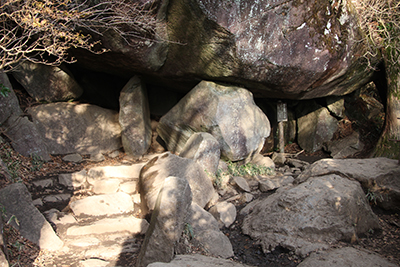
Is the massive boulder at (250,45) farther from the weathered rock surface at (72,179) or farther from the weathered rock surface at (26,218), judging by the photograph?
the weathered rock surface at (26,218)

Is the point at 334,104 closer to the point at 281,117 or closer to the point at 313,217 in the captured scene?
the point at 281,117

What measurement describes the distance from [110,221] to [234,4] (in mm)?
4238

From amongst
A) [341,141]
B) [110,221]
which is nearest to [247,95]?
[341,141]

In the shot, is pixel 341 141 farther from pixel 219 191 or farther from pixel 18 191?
pixel 18 191

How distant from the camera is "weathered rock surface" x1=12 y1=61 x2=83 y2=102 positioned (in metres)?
6.01

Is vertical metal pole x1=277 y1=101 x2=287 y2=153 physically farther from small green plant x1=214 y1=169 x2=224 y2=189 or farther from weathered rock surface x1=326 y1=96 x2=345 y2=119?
small green plant x1=214 y1=169 x2=224 y2=189

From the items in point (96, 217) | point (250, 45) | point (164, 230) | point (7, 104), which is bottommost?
point (96, 217)

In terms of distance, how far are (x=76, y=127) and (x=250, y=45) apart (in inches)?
162

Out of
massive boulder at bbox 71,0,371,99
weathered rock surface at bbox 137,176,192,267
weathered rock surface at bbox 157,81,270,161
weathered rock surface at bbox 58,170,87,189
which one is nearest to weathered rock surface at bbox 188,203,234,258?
weathered rock surface at bbox 137,176,192,267

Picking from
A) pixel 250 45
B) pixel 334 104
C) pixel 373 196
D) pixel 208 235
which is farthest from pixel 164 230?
pixel 334 104

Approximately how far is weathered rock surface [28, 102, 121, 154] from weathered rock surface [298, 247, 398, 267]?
5.00 m

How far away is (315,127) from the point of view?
8148mm

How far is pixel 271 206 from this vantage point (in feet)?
12.2

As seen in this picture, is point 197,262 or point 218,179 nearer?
point 197,262
